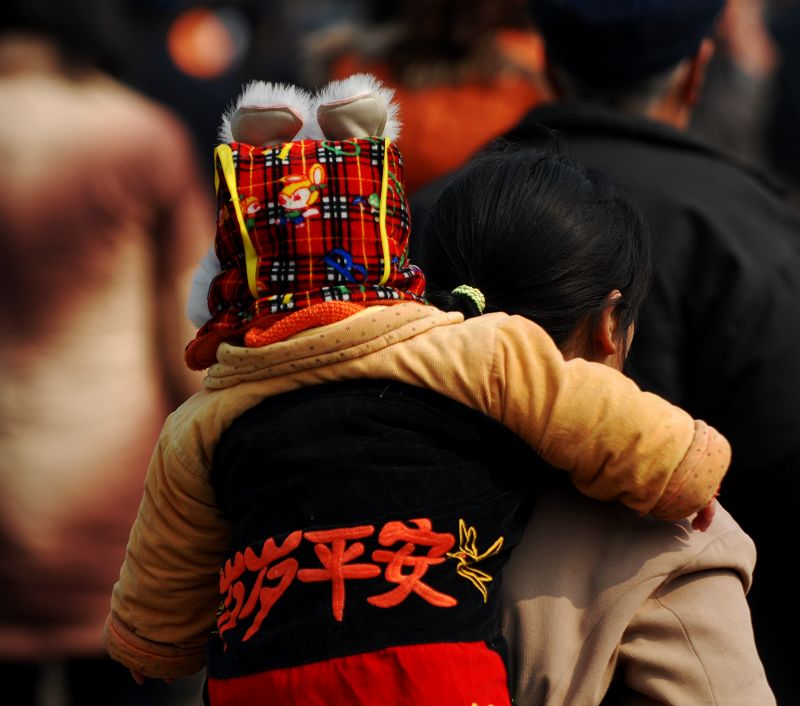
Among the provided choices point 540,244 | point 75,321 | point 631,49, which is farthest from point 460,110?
point 540,244

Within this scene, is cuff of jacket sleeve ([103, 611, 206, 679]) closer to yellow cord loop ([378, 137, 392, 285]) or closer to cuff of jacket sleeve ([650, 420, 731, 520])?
yellow cord loop ([378, 137, 392, 285])

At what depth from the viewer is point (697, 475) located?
1.60m

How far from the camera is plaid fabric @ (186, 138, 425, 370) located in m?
1.68

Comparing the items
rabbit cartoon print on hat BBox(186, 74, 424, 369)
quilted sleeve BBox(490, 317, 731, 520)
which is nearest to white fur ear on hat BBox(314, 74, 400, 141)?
rabbit cartoon print on hat BBox(186, 74, 424, 369)

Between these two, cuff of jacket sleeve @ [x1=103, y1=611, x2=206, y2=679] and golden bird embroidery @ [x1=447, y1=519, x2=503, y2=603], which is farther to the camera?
cuff of jacket sleeve @ [x1=103, y1=611, x2=206, y2=679]

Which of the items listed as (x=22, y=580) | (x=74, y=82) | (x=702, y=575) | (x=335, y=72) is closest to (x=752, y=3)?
(x=335, y=72)

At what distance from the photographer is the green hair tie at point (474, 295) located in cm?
177

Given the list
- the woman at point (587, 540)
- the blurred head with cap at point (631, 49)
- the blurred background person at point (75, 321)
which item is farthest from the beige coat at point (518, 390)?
the blurred background person at point (75, 321)

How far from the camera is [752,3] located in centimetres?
645

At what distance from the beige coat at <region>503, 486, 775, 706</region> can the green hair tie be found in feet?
1.08

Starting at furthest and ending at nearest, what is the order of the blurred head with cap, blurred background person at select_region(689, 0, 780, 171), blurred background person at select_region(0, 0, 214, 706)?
blurred background person at select_region(689, 0, 780, 171) → blurred background person at select_region(0, 0, 214, 706) → the blurred head with cap

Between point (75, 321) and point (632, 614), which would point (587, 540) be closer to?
point (632, 614)

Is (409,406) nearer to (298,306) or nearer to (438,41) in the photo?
(298,306)

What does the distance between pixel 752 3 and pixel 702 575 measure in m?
5.38
